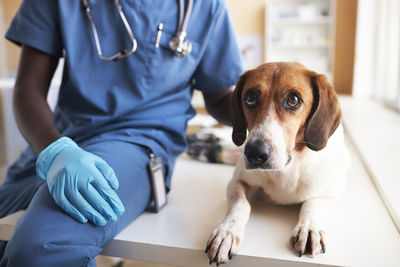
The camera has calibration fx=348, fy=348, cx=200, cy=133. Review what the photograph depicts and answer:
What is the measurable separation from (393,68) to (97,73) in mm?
2300

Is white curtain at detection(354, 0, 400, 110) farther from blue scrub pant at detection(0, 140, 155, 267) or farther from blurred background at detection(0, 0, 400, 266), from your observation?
blue scrub pant at detection(0, 140, 155, 267)

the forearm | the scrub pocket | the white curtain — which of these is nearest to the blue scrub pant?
the forearm

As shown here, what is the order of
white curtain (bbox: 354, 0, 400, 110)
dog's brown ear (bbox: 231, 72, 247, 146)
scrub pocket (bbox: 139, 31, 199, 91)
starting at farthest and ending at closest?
white curtain (bbox: 354, 0, 400, 110) → scrub pocket (bbox: 139, 31, 199, 91) → dog's brown ear (bbox: 231, 72, 247, 146)

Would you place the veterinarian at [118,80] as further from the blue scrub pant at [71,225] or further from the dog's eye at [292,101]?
the dog's eye at [292,101]

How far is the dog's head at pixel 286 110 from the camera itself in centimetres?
72

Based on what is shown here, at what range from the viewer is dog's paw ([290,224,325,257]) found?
71cm

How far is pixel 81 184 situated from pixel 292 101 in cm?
49

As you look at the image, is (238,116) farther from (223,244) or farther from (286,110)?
(223,244)

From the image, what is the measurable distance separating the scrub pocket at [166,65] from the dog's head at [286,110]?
0.34 metres

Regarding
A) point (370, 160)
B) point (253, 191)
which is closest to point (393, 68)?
point (370, 160)

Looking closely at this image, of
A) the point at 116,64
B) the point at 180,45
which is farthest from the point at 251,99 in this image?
the point at 116,64

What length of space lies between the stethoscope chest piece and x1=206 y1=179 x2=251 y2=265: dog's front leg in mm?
469

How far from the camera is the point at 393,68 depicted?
2.54 metres

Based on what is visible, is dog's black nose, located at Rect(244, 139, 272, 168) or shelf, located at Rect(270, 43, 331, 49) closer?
dog's black nose, located at Rect(244, 139, 272, 168)
